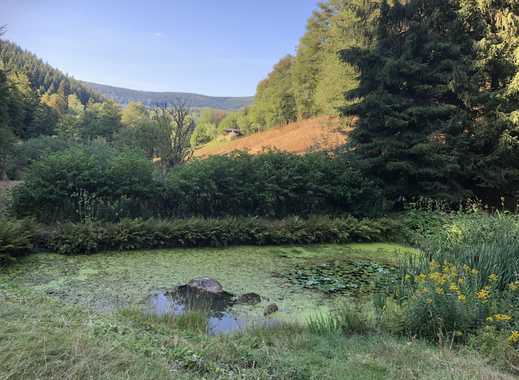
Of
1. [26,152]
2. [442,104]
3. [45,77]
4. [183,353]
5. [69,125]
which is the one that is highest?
[45,77]

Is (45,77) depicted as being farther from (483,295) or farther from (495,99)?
(483,295)

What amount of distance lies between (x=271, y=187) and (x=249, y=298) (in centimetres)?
393

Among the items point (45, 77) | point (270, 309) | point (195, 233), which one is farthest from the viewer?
→ point (45, 77)

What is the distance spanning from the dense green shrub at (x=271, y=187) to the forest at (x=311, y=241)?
5 cm

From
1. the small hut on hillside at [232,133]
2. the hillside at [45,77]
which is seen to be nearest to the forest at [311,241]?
the small hut on hillside at [232,133]

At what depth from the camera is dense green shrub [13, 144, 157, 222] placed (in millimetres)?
6609

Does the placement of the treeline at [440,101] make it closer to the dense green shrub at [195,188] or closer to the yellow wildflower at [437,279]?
the dense green shrub at [195,188]

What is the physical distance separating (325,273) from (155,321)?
2.99m

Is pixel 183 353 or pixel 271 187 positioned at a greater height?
pixel 271 187

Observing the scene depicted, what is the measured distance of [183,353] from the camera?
7.43 ft

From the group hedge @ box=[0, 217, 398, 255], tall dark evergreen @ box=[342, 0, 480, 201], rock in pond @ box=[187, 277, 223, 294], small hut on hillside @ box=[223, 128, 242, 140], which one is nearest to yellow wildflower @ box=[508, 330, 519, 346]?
rock in pond @ box=[187, 277, 223, 294]

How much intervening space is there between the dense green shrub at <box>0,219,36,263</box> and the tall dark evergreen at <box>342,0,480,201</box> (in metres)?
7.41

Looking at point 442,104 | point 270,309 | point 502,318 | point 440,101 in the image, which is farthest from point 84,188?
point 440,101

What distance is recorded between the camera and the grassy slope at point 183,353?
1776mm
